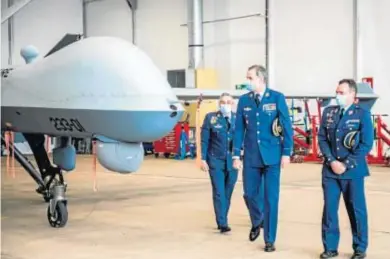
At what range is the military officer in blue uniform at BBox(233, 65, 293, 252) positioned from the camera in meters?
6.54

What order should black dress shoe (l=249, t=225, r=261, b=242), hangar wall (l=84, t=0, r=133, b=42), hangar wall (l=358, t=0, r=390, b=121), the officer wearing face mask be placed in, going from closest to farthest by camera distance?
1. black dress shoe (l=249, t=225, r=261, b=242)
2. the officer wearing face mask
3. hangar wall (l=358, t=0, r=390, b=121)
4. hangar wall (l=84, t=0, r=133, b=42)

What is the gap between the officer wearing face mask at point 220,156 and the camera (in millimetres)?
7699

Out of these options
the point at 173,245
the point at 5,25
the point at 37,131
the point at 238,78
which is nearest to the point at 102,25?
the point at 5,25

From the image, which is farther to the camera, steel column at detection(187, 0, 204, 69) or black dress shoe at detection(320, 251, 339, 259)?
steel column at detection(187, 0, 204, 69)

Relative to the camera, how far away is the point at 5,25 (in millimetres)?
25250

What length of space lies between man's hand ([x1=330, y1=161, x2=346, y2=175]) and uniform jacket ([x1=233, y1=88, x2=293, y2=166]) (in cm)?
60

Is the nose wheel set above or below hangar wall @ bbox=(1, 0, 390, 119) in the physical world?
below

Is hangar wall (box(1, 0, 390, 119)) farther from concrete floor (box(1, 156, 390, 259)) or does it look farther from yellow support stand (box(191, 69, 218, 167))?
concrete floor (box(1, 156, 390, 259))

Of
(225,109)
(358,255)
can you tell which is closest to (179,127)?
(225,109)

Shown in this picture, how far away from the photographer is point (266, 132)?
6562 millimetres

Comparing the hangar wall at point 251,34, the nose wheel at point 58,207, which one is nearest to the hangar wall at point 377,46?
the hangar wall at point 251,34

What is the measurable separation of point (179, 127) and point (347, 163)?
15267mm

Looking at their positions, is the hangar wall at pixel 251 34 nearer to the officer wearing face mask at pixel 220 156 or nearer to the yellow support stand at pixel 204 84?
the yellow support stand at pixel 204 84

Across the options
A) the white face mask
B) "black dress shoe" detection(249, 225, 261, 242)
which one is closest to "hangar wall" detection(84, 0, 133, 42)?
the white face mask
